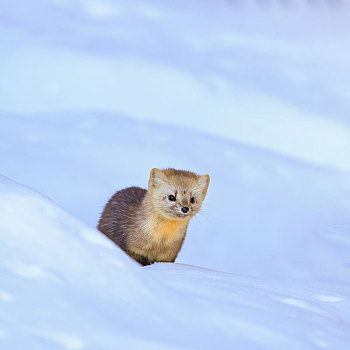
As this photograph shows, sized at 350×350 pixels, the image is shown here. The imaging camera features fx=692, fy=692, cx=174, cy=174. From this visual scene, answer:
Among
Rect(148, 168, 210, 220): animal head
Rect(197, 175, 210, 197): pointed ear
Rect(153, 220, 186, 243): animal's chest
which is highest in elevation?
Rect(197, 175, 210, 197): pointed ear

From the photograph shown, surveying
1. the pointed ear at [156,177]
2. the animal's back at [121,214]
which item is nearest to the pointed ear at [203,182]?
the pointed ear at [156,177]

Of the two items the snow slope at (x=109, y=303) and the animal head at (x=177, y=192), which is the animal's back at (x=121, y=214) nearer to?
the animal head at (x=177, y=192)

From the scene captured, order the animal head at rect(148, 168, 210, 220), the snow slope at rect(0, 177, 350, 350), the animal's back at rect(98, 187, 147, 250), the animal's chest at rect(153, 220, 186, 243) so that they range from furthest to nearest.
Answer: the animal's back at rect(98, 187, 147, 250) < the animal's chest at rect(153, 220, 186, 243) < the animal head at rect(148, 168, 210, 220) < the snow slope at rect(0, 177, 350, 350)

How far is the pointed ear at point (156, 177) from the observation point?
4.14 m

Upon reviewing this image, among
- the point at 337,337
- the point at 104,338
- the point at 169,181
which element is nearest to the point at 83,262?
the point at 104,338

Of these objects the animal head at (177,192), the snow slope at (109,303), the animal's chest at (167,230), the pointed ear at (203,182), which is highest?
the pointed ear at (203,182)

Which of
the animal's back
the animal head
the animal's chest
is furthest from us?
the animal's back

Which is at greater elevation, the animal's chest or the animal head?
the animal head

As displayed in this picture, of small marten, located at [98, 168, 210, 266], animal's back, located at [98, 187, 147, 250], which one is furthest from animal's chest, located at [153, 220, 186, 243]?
animal's back, located at [98, 187, 147, 250]

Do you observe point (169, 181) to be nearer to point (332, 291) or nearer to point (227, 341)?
point (332, 291)

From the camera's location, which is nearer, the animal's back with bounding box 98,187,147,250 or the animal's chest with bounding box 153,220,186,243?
the animal's chest with bounding box 153,220,186,243

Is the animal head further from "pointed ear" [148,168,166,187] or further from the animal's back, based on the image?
the animal's back

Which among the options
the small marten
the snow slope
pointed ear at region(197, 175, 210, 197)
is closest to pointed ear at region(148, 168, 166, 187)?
the small marten

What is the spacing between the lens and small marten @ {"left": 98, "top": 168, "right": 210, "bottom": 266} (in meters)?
4.07
